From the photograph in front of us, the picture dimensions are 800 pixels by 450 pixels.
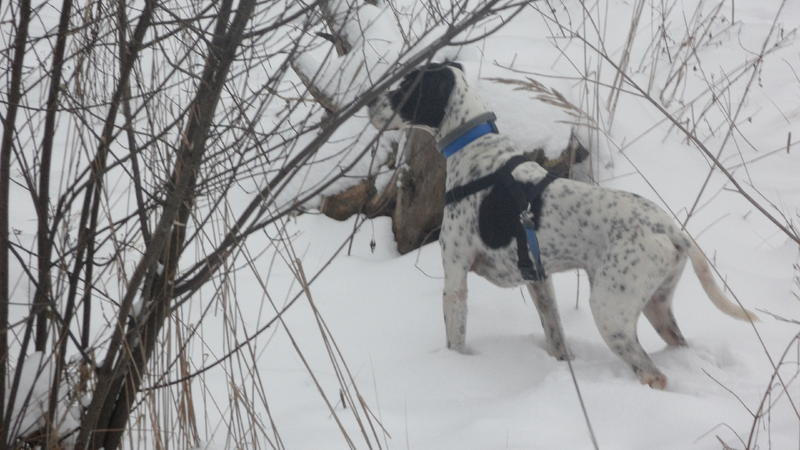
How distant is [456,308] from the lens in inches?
120

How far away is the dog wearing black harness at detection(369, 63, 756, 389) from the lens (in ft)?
8.74

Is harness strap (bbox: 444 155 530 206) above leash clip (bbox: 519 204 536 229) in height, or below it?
above

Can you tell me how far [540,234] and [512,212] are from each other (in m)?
0.12

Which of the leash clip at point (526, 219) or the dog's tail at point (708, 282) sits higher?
the leash clip at point (526, 219)

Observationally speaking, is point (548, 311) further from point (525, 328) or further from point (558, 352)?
point (525, 328)

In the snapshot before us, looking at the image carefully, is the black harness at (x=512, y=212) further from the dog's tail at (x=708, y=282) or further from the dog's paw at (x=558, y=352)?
the dog's tail at (x=708, y=282)

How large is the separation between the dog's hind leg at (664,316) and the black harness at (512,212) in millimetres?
390

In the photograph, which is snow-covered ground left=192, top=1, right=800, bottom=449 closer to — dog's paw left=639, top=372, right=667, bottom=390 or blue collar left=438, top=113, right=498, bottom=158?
dog's paw left=639, top=372, right=667, bottom=390

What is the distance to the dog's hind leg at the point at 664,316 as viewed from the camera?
2877 mm

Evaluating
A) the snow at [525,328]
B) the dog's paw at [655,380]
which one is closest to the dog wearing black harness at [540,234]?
the dog's paw at [655,380]

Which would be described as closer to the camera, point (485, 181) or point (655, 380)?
point (655, 380)

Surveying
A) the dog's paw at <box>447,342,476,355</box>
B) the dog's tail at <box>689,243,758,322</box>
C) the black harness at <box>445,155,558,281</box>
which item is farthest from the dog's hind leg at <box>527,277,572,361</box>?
the dog's tail at <box>689,243,758,322</box>

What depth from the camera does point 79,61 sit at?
1.84 meters

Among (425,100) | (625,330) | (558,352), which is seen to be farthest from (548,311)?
(425,100)
